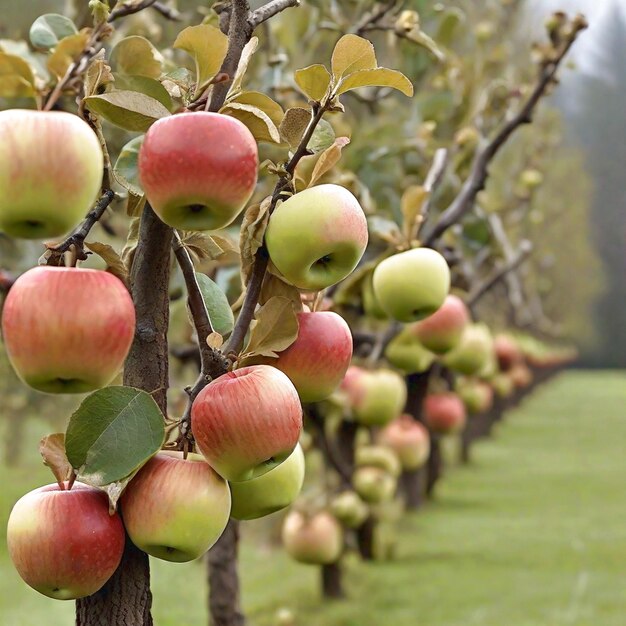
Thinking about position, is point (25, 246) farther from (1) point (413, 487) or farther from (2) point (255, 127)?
(1) point (413, 487)

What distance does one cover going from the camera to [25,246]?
7.76 feet

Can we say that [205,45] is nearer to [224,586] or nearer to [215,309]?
[215,309]

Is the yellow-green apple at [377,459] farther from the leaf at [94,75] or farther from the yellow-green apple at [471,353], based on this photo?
the leaf at [94,75]

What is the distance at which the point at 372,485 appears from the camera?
3.58 meters

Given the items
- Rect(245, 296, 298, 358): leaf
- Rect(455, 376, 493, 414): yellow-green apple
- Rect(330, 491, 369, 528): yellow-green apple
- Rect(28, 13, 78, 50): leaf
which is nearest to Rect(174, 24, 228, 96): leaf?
Rect(245, 296, 298, 358): leaf

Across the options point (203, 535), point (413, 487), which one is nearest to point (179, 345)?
point (203, 535)

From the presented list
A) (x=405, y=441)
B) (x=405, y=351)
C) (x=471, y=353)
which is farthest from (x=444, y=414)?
(x=405, y=351)

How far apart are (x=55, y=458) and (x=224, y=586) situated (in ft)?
4.63

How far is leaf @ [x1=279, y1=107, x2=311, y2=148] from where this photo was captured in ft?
3.34

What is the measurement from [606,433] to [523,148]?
14.5 ft

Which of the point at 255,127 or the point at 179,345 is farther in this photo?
the point at 179,345

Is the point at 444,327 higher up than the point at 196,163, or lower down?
lower down

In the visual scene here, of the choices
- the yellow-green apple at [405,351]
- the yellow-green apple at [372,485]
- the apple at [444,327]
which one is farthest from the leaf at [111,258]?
the yellow-green apple at [372,485]

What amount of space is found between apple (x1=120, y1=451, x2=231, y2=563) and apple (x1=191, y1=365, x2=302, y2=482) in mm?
26
